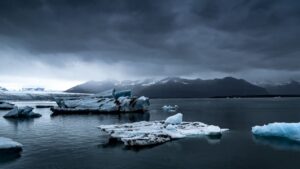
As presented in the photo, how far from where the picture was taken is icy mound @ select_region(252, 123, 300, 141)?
31734mm

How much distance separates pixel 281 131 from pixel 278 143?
337 cm

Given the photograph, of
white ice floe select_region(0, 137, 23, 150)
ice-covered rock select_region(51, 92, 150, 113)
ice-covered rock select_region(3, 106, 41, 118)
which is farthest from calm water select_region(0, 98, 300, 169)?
ice-covered rock select_region(51, 92, 150, 113)

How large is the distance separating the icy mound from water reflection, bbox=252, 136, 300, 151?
72 cm

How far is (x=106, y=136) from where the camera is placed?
34281mm

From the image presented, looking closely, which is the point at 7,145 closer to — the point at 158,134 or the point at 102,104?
the point at 158,134

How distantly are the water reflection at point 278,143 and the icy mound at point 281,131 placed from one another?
0.72 m

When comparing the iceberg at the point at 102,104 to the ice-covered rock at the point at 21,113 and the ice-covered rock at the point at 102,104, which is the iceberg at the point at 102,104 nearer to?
the ice-covered rock at the point at 102,104

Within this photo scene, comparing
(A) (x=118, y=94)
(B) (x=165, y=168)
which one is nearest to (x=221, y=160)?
(B) (x=165, y=168)

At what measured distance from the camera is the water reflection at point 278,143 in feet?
90.6

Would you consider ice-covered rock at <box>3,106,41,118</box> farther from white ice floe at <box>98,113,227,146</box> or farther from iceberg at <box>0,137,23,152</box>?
iceberg at <box>0,137,23,152</box>

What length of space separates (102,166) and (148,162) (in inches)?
134

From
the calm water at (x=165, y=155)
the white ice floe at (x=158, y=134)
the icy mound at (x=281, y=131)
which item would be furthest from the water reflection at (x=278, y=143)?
the white ice floe at (x=158, y=134)

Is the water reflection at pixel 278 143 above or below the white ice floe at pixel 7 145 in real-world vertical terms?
below

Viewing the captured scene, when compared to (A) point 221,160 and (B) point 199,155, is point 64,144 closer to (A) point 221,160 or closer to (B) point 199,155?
(B) point 199,155
